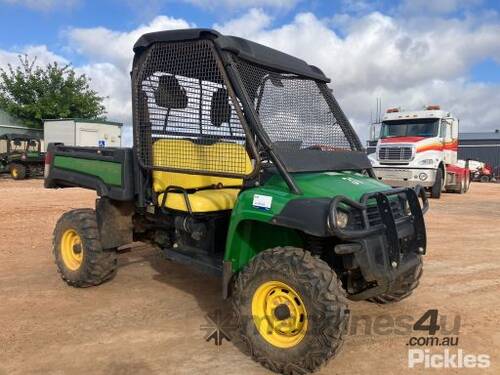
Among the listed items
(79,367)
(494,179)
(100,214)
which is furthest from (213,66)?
(494,179)

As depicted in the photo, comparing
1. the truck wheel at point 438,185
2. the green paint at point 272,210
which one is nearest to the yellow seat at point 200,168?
the green paint at point 272,210

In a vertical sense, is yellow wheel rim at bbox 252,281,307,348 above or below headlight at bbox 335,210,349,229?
below

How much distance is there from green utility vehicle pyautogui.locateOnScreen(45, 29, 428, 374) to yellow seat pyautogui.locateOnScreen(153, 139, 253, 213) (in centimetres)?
1

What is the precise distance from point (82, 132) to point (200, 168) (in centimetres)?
2176

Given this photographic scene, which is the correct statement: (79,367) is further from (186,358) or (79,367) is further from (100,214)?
A: (100,214)

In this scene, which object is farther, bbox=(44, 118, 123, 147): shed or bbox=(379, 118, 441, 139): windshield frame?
bbox=(44, 118, 123, 147): shed

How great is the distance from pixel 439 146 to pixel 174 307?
1329 centimetres

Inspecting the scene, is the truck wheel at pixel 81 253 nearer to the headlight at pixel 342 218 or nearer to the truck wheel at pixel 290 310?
the truck wheel at pixel 290 310

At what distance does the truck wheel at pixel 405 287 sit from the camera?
4002mm

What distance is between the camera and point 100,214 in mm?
4895

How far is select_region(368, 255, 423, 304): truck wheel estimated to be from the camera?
4.00 meters

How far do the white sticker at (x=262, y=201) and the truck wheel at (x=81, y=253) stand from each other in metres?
2.14

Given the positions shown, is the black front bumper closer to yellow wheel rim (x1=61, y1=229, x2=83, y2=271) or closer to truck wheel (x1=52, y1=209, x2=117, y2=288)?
truck wheel (x1=52, y1=209, x2=117, y2=288)

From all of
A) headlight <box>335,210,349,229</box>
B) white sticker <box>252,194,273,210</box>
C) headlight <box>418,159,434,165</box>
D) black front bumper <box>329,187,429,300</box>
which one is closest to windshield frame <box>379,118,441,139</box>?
headlight <box>418,159,434,165</box>
